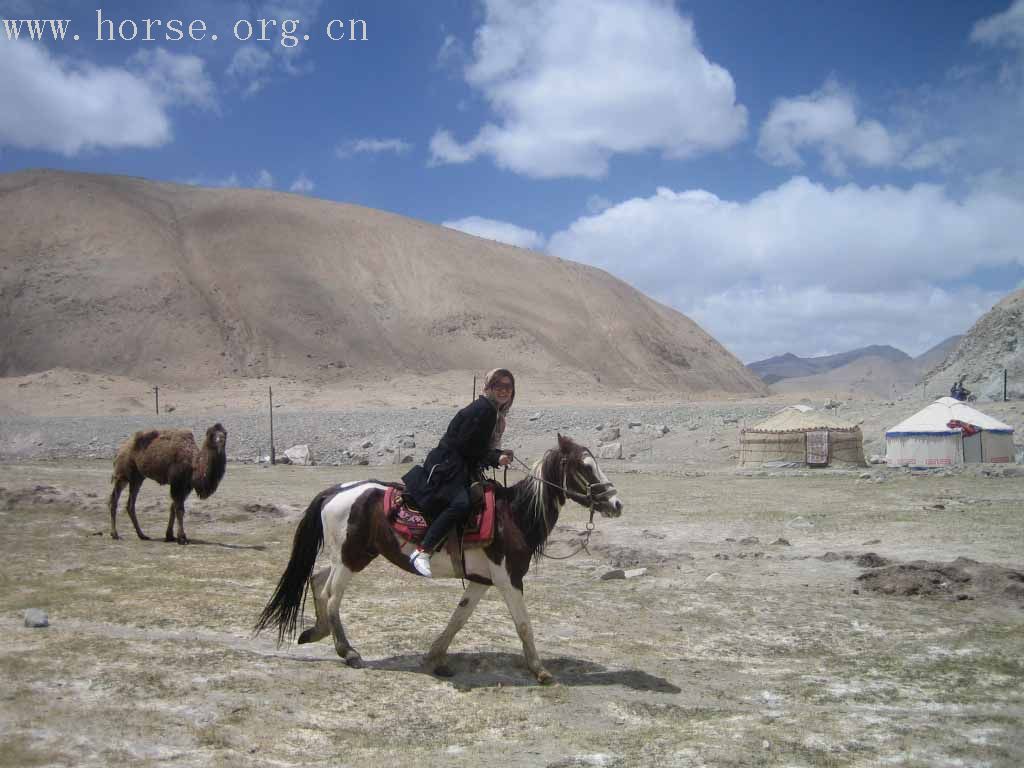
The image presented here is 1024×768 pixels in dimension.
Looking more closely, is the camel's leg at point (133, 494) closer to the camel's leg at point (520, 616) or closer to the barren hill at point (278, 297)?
the camel's leg at point (520, 616)

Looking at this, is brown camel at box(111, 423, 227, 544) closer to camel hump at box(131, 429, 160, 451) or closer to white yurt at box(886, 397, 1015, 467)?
camel hump at box(131, 429, 160, 451)

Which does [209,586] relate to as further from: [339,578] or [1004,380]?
[1004,380]

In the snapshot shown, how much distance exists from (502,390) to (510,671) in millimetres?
2151

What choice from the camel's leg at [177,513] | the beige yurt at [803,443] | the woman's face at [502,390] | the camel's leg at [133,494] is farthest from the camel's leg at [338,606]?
the beige yurt at [803,443]

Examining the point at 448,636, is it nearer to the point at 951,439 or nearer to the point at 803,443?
the point at 803,443

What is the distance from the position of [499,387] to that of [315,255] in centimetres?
8603

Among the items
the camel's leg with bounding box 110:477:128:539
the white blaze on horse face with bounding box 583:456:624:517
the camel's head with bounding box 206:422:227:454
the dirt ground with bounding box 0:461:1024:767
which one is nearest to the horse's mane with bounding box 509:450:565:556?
the white blaze on horse face with bounding box 583:456:624:517

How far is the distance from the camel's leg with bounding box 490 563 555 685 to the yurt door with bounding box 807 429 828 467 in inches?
786

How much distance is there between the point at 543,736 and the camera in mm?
5090

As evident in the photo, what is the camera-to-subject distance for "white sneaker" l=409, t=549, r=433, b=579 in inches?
244

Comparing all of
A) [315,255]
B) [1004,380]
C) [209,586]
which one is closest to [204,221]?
[315,255]

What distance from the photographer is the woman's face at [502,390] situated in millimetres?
6273

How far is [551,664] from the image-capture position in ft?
21.5

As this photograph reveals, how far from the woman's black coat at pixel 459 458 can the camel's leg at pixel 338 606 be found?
0.90 meters
